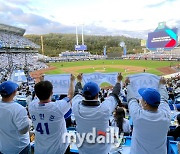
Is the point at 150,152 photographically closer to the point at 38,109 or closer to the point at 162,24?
the point at 38,109

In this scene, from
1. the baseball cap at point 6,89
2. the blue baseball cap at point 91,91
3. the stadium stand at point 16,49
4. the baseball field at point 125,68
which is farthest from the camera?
the stadium stand at point 16,49

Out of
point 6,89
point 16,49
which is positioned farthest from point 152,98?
point 16,49

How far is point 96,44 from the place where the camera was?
4067 inches

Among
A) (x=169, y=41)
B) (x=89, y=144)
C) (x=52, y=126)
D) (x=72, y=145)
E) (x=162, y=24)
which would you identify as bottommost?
(x=72, y=145)

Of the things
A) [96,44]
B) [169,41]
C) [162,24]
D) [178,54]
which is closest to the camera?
[169,41]

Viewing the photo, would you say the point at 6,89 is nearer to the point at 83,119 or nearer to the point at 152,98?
the point at 83,119

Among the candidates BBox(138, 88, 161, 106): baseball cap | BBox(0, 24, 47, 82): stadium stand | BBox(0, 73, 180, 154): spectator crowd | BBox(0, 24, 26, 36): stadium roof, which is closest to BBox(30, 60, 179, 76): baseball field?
BBox(0, 24, 47, 82): stadium stand

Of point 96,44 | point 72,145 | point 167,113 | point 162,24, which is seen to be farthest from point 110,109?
point 96,44

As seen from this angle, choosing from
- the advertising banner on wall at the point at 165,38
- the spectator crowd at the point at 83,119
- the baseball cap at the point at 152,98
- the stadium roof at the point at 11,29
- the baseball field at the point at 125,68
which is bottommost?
the baseball field at the point at 125,68

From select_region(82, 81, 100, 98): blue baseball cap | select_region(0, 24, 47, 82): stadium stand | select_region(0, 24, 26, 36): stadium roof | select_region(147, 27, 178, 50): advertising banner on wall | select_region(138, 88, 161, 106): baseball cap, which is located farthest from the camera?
select_region(0, 24, 26, 36): stadium roof

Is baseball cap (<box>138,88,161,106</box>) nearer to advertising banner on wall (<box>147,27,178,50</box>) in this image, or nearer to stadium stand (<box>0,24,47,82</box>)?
advertising banner on wall (<box>147,27,178,50</box>)

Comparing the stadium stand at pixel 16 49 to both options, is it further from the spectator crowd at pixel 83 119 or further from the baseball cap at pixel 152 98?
the baseball cap at pixel 152 98

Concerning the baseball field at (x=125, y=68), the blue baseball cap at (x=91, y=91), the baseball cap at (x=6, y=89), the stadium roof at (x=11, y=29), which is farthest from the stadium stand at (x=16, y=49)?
the blue baseball cap at (x=91, y=91)

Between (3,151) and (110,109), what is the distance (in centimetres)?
168
